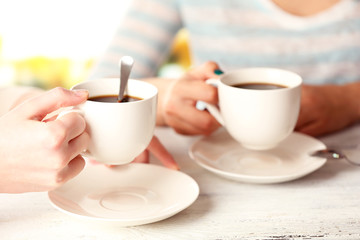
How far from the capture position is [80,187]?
2.65 feet

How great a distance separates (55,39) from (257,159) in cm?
215

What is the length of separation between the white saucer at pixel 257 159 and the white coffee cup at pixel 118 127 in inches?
7.5

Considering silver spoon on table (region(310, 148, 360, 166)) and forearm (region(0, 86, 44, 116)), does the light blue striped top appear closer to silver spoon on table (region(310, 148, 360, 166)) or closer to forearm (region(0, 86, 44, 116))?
forearm (region(0, 86, 44, 116))

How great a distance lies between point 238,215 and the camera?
29.7 inches

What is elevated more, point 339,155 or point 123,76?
point 123,76

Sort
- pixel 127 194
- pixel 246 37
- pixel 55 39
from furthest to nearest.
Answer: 1. pixel 55 39
2. pixel 246 37
3. pixel 127 194

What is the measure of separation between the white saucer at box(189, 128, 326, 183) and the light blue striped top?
48 cm

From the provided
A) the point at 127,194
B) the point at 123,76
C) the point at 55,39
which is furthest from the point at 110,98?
the point at 55,39

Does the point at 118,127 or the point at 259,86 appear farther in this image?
the point at 259,86

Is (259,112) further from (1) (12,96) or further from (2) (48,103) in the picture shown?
(1) (12,96)

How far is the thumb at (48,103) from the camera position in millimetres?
686

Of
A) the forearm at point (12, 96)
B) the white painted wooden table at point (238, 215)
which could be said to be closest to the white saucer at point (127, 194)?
the white painted wooden table at point (238, 215)

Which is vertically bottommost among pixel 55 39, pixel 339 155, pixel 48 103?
pixel 55 39

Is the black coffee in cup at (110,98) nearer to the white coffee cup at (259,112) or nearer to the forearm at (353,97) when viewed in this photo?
the white coffee cup at (259,112)
